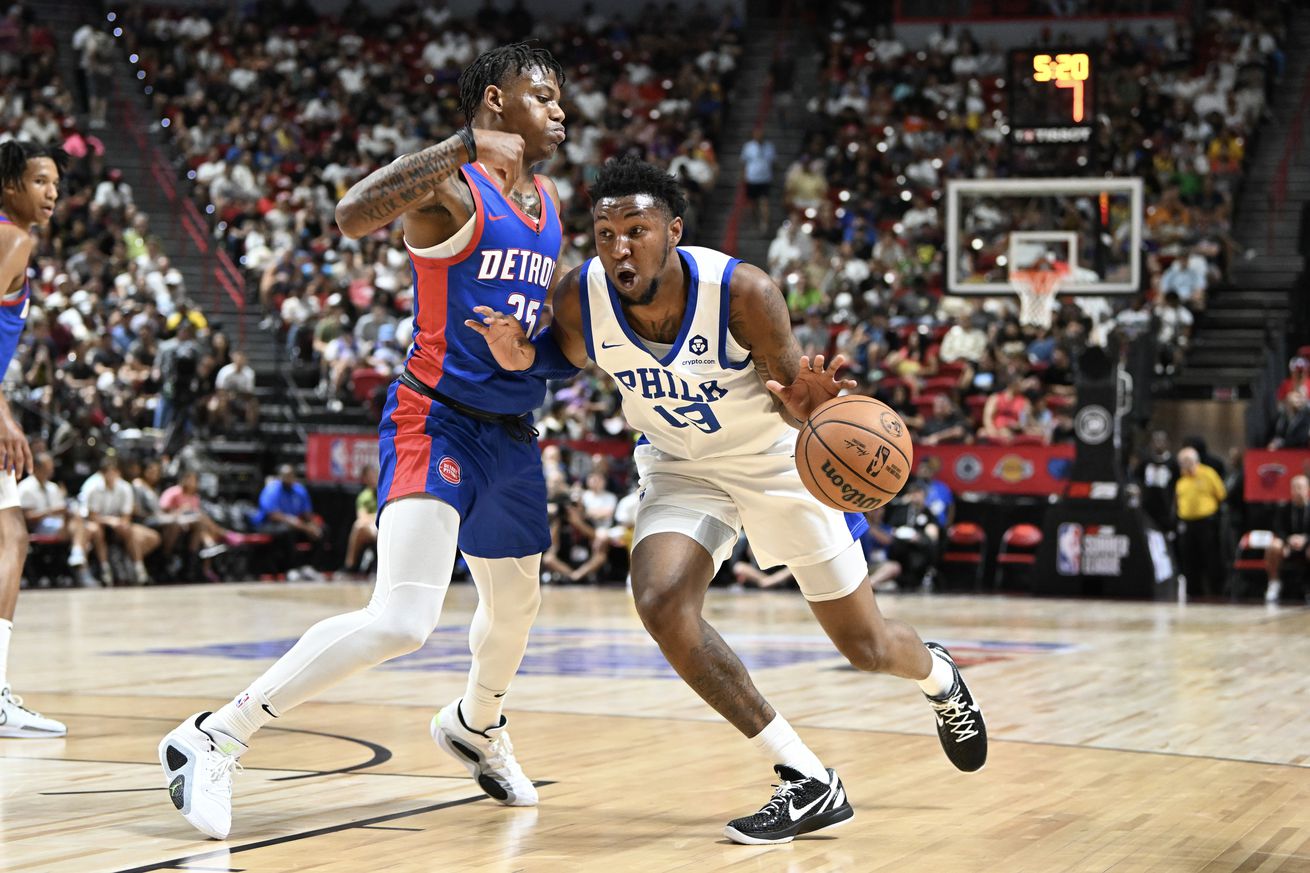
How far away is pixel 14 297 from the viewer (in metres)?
6.49

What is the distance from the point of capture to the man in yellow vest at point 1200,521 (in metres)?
15.8

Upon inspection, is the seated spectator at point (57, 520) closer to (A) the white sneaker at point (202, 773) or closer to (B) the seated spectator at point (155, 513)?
(B) the seated spectator at point (155, 513)

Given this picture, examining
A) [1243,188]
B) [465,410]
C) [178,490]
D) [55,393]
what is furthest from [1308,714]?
[1243,188]

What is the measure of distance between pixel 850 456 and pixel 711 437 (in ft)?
1.77

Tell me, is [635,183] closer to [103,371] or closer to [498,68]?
[498,68]

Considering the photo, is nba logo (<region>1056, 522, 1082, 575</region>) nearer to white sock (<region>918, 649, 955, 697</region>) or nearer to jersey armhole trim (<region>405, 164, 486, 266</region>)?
white sock (<region>918, 649, 955, 697</region>)

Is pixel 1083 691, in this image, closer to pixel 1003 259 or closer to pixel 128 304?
pixel 1003 259

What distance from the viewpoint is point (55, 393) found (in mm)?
17281

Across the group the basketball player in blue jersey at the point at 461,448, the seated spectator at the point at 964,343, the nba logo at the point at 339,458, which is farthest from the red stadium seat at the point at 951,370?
the basketball player in blue jersey at the point at 461,448

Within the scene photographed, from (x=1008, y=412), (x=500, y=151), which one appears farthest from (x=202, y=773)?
(x=1008, y=412)

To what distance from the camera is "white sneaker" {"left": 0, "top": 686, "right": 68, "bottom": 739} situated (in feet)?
20.9

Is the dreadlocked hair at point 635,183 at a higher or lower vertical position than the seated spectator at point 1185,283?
lower

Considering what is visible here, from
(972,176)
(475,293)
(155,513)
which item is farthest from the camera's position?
(972,176)

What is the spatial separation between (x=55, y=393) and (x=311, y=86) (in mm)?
9777
